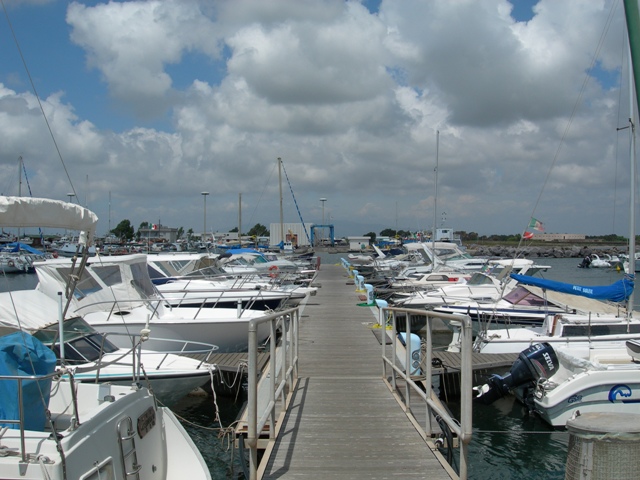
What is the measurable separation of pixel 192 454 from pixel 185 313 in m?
8.63

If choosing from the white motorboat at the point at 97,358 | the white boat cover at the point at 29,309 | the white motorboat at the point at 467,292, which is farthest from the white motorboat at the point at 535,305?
the white boat cover at the point at 29,309

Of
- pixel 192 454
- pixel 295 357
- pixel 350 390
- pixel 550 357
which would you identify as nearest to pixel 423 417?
pixel 350 390

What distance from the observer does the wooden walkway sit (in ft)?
19.6

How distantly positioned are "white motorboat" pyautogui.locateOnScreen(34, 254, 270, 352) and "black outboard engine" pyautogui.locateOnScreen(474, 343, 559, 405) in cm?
572

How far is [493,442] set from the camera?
1096cm

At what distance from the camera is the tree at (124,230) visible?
129000 millimetres

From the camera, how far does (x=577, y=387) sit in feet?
33.1

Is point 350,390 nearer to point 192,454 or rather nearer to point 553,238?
point 192,454

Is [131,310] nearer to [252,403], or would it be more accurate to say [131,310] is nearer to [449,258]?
[252,403]

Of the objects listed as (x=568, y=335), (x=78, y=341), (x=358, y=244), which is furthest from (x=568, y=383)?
(x=358, y=244)

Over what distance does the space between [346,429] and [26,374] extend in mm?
3712

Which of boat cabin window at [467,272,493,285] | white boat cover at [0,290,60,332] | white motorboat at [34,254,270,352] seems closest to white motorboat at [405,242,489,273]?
boat cabin window at [467,272,493,285]

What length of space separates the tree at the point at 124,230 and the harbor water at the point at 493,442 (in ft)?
398

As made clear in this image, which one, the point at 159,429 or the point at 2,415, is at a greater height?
the point at 2,415
